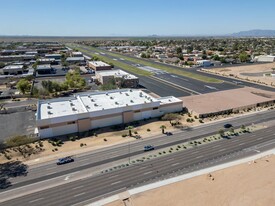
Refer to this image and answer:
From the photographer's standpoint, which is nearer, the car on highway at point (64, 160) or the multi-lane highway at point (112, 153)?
the multi-lane highway at point (112, 153)

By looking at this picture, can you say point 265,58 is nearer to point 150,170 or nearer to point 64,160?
point 150,170

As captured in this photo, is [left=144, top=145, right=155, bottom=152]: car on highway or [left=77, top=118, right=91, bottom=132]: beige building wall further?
[left=77, top=118, right=91, bottom=132]: beige building wall

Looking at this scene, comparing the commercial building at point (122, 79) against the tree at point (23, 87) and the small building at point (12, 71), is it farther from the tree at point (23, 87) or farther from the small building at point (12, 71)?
the small building at point (12, 71)

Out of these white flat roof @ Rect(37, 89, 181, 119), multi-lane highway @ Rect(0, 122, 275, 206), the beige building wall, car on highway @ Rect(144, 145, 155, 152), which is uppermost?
white flat roof @ Rect(37, 89, 181, 119)

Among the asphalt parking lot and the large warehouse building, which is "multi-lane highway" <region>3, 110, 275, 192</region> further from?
the asphalt parking lot

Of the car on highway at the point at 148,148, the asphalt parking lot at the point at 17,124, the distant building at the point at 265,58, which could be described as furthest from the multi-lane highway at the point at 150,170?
the distant building at the point at 265,58

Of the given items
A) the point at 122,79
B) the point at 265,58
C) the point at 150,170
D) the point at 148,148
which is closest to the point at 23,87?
the point at 122,79

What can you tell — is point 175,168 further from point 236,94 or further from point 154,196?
point 236,94

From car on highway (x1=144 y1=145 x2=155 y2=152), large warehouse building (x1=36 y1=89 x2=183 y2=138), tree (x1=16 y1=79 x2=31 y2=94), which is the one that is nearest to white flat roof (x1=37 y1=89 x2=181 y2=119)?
large warehouse building (x1=36 y1=89 x2=183 y2=138)
